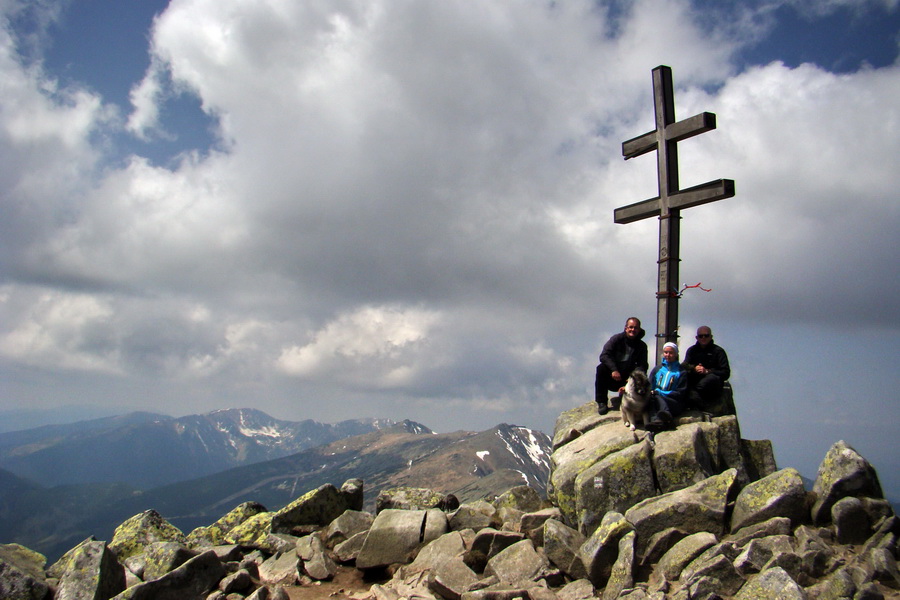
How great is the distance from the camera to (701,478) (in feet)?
37.2

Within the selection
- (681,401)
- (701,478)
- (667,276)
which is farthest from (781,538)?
(667,276)

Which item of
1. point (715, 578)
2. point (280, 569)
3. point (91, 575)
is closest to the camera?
point (715, 578)

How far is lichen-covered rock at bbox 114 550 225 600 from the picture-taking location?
1070 cm

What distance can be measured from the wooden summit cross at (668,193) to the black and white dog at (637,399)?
224cm

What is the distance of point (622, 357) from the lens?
51.4ft

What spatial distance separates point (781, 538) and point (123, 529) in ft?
57.1

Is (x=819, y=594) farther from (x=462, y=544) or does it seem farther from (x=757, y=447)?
(x=462, y=544)

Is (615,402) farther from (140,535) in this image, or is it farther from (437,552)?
(140,535)

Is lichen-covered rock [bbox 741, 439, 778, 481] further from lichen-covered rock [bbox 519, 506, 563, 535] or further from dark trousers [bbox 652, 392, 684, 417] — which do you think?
lichen-covered rock [bbox 519, 506, 563, 535]

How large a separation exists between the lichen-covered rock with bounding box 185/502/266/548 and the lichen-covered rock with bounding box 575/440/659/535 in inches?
422

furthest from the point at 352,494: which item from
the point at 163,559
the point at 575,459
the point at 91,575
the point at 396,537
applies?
the point at 575,459

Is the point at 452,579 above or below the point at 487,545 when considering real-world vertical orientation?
below

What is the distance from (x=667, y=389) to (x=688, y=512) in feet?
14.4

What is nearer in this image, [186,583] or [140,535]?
A: [186,583]
